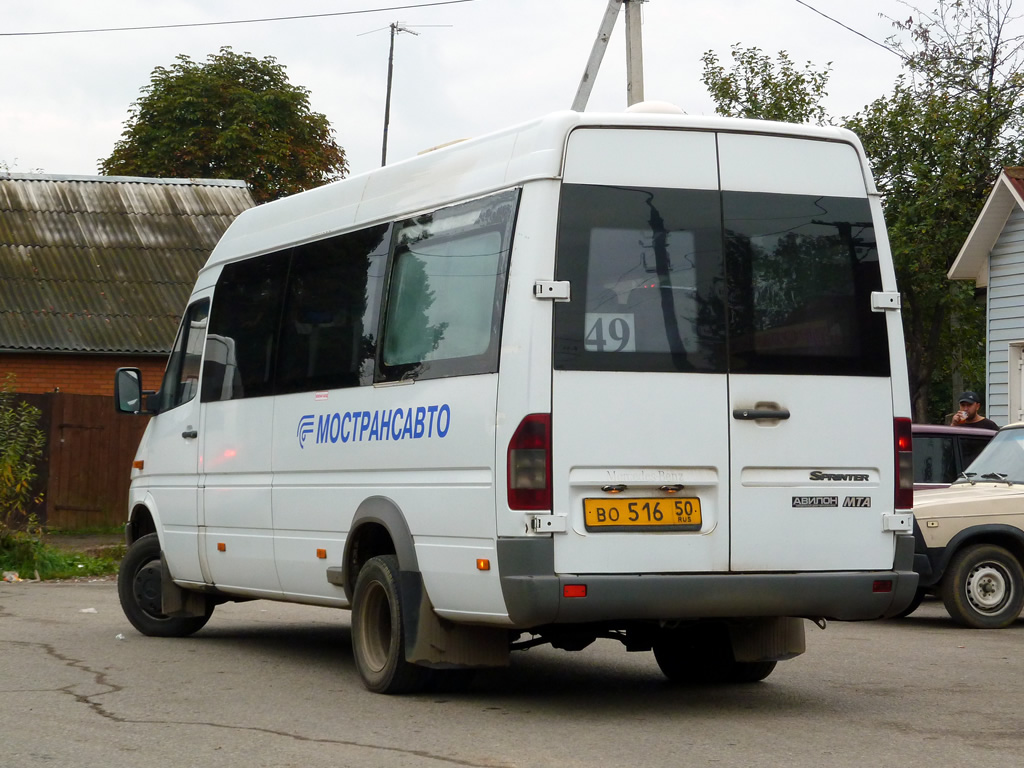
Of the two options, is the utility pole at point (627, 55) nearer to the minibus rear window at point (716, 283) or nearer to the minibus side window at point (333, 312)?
the minibus side window at point (333, 312)

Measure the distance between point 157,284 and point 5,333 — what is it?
295 cm

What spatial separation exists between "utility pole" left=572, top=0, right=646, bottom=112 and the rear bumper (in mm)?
11342

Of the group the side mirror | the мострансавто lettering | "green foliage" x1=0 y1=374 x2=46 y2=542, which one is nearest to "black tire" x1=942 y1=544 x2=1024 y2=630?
the мострансавто lettering

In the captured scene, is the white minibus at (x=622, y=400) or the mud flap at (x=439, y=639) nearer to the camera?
the white minibus at (x=622, y=400)

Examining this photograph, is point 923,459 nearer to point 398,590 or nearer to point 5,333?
point 398,590

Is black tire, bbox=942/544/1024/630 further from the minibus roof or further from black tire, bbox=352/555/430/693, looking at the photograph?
black tire, bbox=352/555/430/693

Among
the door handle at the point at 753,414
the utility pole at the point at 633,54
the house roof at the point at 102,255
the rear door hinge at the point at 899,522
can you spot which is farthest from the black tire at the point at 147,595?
the house roof at the point at 102,255

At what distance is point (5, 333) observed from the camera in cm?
2481

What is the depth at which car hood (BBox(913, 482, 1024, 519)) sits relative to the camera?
12445 mm

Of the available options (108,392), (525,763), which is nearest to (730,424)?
(525,763)

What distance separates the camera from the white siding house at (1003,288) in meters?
23.5

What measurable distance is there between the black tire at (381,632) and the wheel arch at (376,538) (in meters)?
0.12

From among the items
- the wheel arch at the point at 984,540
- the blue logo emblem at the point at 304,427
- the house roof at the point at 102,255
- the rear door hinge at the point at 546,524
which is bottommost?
the wheel arch at the point at 984,540

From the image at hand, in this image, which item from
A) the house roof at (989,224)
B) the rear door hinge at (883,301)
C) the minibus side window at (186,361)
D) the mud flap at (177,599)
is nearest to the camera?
the rear door hinge at (883,301)
